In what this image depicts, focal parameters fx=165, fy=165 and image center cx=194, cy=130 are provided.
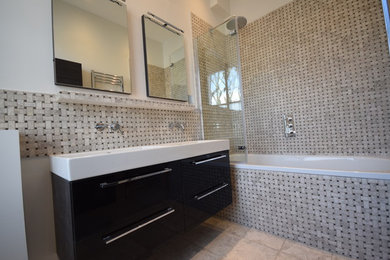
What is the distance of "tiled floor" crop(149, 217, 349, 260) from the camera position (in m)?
1.25

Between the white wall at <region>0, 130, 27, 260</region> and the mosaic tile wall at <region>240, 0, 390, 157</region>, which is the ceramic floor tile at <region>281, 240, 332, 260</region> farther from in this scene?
the white wall at <region>0, 130, 27, 260</region>

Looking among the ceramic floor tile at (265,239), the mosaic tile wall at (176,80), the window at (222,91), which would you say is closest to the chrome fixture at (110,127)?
the mosaic tile wall at (176,80)

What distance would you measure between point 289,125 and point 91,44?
243cm

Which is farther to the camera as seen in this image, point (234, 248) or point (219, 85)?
point (219, 85)

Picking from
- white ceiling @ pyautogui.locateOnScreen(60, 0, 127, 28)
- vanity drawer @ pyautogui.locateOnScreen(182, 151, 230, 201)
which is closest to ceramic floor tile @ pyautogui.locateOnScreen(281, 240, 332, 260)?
vanity drawer @ pyautogui.locateOnScreen(182, 151, 230, 201)

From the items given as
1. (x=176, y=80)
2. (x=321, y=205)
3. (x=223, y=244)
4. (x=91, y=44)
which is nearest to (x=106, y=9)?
(x=91, y=44)

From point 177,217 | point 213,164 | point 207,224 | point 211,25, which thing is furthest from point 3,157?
point 211,25

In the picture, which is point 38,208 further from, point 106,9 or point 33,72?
point 106,9

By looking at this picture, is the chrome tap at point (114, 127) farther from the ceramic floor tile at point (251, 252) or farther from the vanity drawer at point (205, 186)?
the ceramic floor tile at point (251, 252)

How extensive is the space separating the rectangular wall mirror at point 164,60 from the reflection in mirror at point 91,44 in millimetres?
232

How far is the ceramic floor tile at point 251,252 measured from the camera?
4.09 feet

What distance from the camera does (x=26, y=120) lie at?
992 millimetres

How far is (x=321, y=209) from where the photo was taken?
1277mm

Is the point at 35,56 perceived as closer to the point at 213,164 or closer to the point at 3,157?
the point at 3,157
